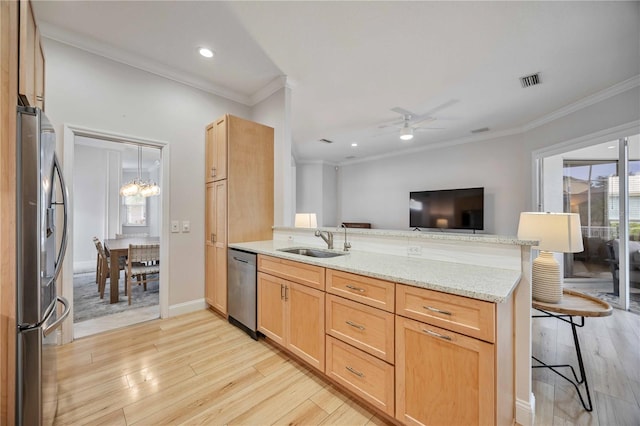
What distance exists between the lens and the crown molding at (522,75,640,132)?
3.11m

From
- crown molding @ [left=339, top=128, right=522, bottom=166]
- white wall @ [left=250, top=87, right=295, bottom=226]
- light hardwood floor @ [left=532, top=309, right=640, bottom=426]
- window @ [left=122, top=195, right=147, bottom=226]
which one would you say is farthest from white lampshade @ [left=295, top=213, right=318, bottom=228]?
window @ [left=122, top=195, right=147, bottom=226]

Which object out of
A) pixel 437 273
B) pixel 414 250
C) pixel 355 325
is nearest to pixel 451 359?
pixel 437 273

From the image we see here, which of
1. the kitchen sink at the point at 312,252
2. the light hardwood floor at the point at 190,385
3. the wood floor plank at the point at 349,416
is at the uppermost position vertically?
the kitchen sink at the point at 312,252

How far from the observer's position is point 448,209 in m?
5.66

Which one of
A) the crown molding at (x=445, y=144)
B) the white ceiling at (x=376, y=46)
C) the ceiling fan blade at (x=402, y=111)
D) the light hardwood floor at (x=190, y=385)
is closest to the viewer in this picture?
the light hardwood floor at (x=190, y=385)

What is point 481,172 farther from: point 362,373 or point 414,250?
point 362,373

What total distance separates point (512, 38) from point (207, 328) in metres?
4.16

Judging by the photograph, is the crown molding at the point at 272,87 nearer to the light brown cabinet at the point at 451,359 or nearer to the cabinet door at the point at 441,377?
the light brown cabinet at the point at 451,359

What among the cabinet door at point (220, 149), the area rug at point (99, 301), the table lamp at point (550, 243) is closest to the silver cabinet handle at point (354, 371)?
the table lamp at point (550, 243)

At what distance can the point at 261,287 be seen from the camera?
2361 mm

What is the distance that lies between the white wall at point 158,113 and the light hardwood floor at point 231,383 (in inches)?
33.6

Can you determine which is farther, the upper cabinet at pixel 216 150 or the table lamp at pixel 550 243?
the upper cabinet at pixel 216 150

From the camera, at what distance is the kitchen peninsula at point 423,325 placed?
3.84 feet

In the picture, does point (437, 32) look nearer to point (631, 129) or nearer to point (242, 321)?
point (631, 129)
